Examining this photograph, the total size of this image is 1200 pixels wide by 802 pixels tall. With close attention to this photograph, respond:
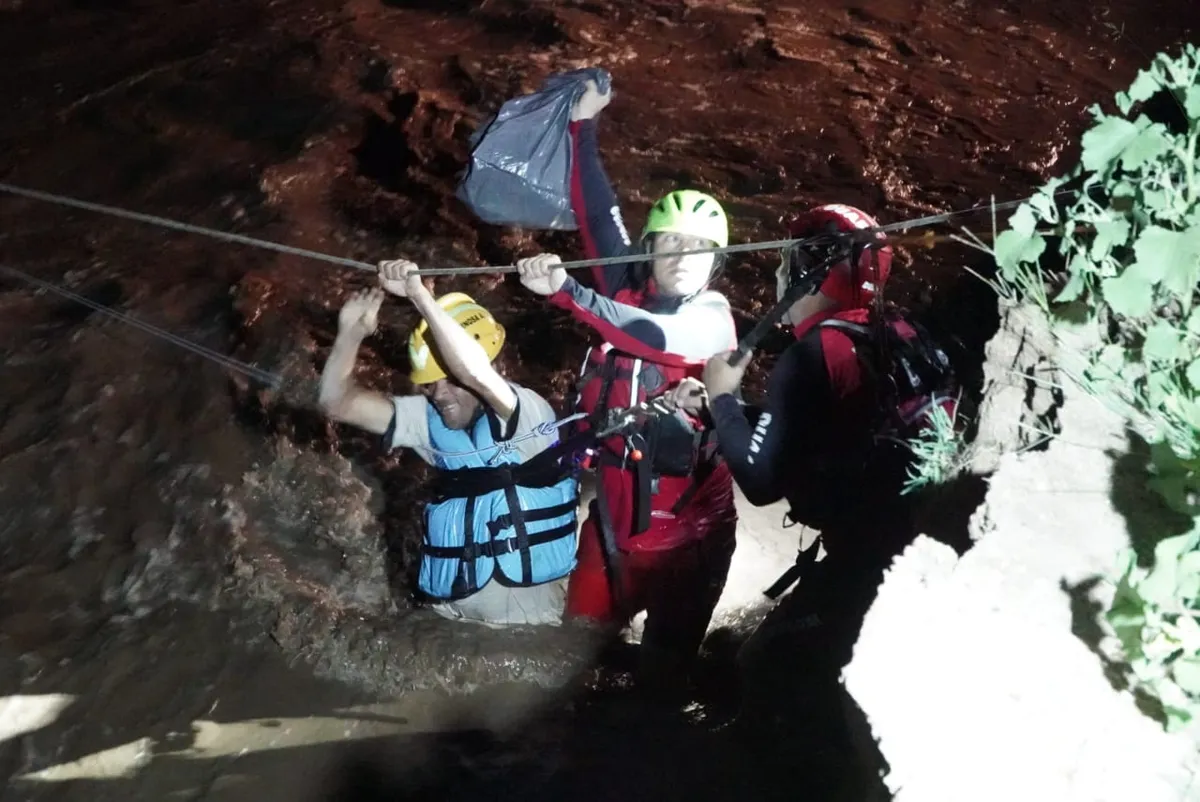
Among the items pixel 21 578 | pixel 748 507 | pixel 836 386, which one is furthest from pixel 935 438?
pixel 21 578

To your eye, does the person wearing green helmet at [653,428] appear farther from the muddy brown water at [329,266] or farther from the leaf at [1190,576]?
the leaf at [1190,576]

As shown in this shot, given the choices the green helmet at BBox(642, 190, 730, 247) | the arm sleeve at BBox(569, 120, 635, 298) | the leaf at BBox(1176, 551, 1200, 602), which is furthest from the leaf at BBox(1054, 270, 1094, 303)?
the arm sleeve at BBox(569, 120, 635, 298)

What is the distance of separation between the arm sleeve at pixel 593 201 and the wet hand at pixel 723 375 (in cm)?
77

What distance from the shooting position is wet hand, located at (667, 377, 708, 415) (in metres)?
3.62

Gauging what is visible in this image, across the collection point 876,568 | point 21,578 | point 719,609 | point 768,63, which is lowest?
point 719,609

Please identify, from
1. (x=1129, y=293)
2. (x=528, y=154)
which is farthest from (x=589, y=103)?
(x=1129, y=293)

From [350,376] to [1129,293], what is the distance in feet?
9.09

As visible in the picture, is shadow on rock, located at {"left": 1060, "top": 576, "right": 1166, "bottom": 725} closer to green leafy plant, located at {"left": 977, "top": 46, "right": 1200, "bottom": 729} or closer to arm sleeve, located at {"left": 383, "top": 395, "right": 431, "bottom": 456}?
green leafy plant, located at {"left": 977, "top": 46, "right": 1200, "bottom": 729}

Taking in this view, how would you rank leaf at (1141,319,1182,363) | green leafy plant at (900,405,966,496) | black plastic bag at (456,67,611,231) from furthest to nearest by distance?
black plastic bag at (456,67,611,231), green leafy plant at (900,405,966,496), leaf at (1141,319,1182,363)

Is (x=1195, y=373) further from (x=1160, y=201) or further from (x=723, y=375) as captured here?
(x=723, y=375)

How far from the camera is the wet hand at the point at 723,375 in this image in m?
3.53

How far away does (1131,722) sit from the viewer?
163 cm

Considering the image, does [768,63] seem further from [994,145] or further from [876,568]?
[876,568]

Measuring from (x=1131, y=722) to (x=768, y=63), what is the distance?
5797 mm
